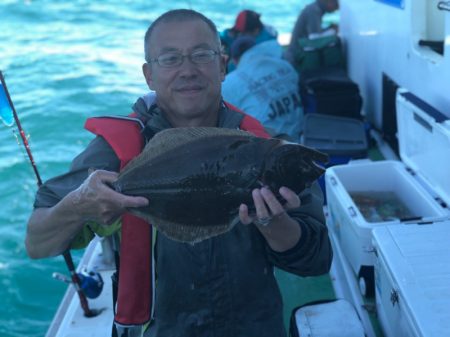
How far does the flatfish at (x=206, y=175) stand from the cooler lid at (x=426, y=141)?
1.87 metres

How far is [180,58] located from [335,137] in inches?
134

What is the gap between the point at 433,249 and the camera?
8.76ft

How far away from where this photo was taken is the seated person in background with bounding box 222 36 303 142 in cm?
534

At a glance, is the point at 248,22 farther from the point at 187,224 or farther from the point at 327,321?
the point at 187,224

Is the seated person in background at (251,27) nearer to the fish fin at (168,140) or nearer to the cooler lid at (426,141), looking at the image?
the cooler lid at (426,141)

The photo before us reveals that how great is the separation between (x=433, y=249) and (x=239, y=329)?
1230mm

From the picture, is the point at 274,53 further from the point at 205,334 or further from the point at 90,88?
the point at 90,88

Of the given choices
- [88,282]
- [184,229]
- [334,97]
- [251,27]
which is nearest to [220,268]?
[184,229]

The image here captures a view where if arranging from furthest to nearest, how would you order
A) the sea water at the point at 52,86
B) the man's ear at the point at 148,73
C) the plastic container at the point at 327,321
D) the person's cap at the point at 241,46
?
the sea water at the point at 52,86 < the person's cap at the point at 241,46 < the plastic container at the point at 327,321 < the man's ear at the point at 148,73

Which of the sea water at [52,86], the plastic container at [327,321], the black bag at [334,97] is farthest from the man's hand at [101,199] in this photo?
the black bag at [334,97]

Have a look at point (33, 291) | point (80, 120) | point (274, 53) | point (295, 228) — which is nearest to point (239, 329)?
point (295, 228)

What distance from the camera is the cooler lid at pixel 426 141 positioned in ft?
11.0

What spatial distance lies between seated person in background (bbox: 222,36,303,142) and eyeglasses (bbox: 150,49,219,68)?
3.22 meters

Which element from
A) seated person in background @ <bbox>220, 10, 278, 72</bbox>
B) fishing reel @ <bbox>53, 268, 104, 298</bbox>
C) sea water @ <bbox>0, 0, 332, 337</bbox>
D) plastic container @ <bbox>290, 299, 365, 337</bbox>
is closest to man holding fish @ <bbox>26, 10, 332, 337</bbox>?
plastic container @ <bbox>290, 299, 365, 337</bbox>
